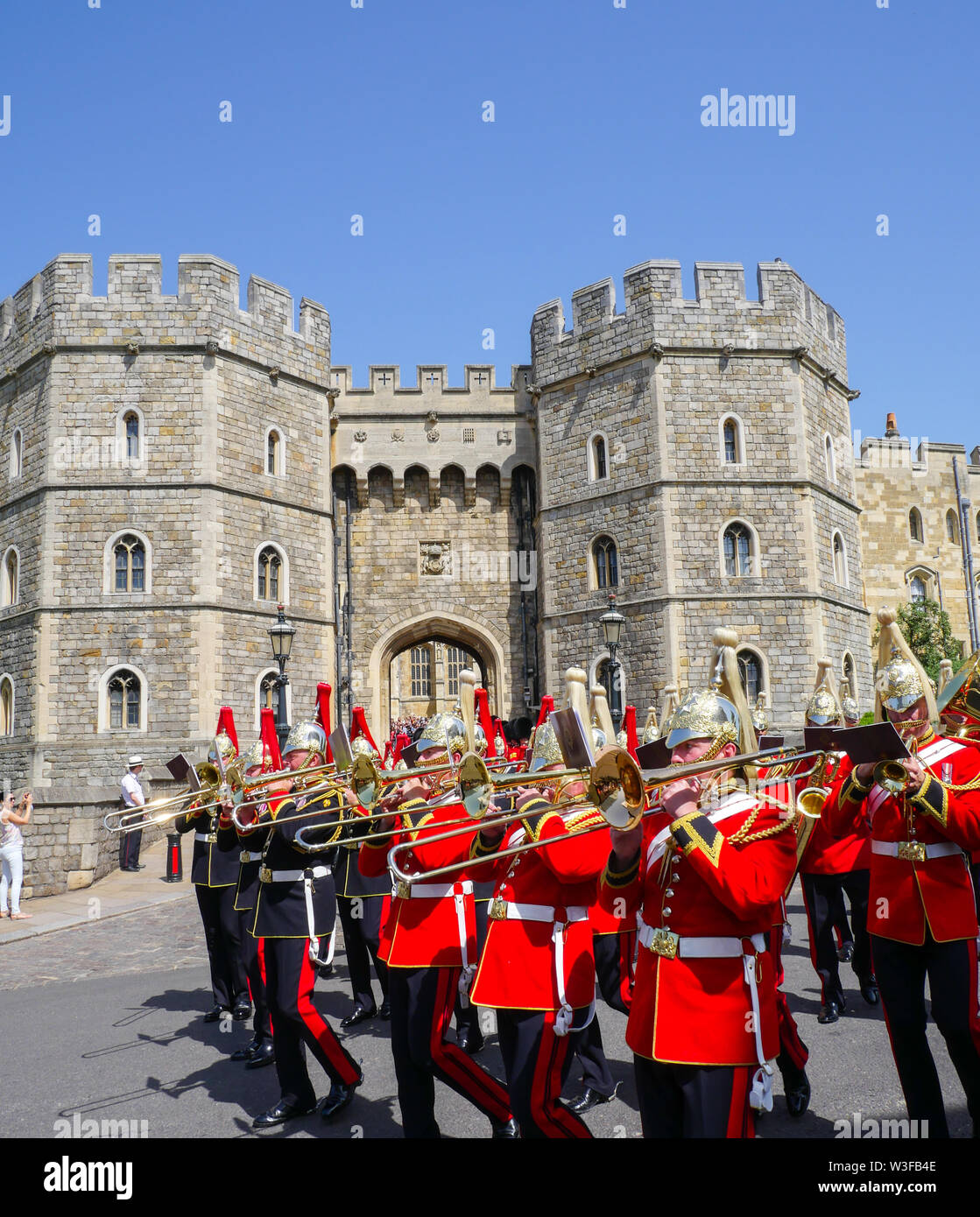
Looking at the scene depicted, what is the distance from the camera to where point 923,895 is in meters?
3.91

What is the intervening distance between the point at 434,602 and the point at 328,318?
7480 millimetres

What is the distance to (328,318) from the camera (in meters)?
23.9

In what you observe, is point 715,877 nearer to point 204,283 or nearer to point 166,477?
point 166,477

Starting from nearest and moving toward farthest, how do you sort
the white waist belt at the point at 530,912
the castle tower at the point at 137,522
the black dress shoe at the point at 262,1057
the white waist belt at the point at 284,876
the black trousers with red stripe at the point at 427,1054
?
1. the white waist belt at the point at 530,912
2. the black trousers with red stripe at the point at 427,1054
3. the white waist belt at the point at 284,876
4. the black dress shoe at the point at 262,1057
5. the castle tower at the point at 137,522

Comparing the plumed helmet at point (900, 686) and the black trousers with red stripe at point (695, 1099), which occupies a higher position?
the plumed helmet at point (900, 686)

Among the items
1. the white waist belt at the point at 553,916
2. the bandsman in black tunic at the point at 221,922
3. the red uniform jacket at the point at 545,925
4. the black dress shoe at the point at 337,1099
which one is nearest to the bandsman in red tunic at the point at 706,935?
the red uniform jacket at the point at 545,925

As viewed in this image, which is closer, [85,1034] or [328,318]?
[85,1034]

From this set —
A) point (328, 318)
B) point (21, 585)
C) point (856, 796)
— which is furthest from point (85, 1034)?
point (328, 318)

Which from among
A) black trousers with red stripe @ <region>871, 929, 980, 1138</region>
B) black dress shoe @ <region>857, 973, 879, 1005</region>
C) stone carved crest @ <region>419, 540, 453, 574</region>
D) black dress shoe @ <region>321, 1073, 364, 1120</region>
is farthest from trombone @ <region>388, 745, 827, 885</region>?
stone carved crest @ <region>419, 540, 453, 574</region>

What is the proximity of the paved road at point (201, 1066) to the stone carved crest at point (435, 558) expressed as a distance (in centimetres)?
1621

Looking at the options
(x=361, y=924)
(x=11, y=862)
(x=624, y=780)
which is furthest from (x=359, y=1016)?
(x=11, y=862)

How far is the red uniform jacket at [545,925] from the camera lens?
378 cm

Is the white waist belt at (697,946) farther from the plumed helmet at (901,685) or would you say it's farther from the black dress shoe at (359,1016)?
the black dress shoe at (359,1016)

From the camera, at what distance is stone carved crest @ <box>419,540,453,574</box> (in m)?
24.6
